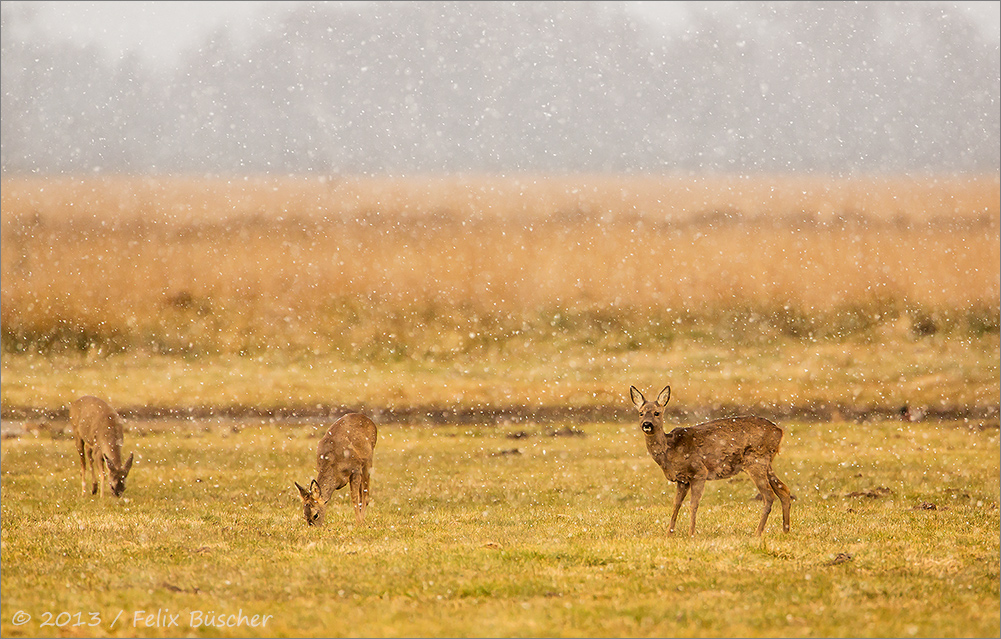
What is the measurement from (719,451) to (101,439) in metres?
17.3

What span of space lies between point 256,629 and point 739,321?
84868 millimetres

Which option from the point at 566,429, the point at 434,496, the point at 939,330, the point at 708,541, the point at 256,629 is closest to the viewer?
the point at 256,629

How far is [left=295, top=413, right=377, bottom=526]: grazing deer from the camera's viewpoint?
22.0m

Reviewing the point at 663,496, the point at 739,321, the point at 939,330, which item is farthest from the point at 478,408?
the point at 939,330

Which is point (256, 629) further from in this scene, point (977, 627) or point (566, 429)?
point (566, 429)

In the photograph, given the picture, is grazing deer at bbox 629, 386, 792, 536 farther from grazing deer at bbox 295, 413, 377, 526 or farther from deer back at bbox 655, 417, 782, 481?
grazing deer at bbox 295, 413, 377, 526

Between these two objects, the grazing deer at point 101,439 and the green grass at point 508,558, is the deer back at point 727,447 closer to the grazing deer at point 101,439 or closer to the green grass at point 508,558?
the green grass at point 508,558

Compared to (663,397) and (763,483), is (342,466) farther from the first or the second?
(763,483)

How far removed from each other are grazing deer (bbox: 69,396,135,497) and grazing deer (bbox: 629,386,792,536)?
48.0 feet

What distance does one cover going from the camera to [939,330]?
294ft

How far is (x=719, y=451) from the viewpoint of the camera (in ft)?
66.7

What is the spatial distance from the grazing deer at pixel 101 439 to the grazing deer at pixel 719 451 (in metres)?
14.6

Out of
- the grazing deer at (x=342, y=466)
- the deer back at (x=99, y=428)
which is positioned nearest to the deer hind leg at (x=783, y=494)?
the grazing deer at (x=342, y=466)

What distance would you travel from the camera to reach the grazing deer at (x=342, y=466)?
72.0 ft
